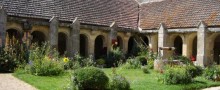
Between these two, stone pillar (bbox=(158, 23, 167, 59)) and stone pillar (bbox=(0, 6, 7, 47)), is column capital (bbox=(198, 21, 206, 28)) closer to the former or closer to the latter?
stone pillar (bbox=(158, 23, 167, 59))

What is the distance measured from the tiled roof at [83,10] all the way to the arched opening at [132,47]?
1389 millimetres

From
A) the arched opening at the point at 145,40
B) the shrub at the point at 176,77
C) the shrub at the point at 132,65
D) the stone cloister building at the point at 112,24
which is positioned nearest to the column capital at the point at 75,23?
the stone cloister building at the point at 112,24

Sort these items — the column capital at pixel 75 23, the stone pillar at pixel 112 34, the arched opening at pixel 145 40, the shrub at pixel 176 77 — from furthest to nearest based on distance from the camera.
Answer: the arched opening at pixel 145 40 < the stone pillar at pixel 112 34 < the column capital at pixel 75 23 < the shrub at pixel 176 77

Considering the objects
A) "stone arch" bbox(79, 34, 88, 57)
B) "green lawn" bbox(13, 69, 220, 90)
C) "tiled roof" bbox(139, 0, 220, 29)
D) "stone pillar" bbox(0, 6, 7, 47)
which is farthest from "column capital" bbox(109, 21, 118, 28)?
"green lawn" bbox(13, 69, 220, 90)

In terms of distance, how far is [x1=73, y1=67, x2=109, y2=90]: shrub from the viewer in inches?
493

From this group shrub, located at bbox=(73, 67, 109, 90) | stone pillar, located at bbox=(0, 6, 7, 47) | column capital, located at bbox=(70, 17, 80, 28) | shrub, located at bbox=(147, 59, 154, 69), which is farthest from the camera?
column capital, located at bbox=(70, 17, 80, 28)

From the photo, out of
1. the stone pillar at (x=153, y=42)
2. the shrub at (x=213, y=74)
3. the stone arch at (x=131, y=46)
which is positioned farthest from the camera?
the stone pillar at (x=153, y=42)

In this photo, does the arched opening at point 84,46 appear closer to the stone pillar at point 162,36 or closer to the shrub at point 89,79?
the stone pillar at point 162,36

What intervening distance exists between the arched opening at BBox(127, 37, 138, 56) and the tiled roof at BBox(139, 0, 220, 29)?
153 centimetres

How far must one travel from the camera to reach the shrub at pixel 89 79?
1253 cm

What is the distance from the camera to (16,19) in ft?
71.4

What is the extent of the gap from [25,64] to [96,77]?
273 inches

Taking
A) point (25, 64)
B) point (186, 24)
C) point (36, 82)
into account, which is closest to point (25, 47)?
point (25, 64)

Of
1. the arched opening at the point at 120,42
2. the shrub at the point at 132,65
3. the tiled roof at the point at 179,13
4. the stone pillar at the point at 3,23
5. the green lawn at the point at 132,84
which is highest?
the tiled roof at the point at 179,13
